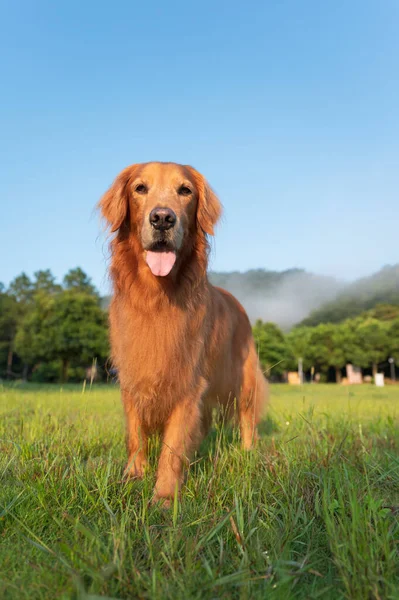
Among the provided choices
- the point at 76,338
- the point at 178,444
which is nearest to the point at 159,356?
the point at 178,444

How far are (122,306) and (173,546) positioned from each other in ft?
6.37

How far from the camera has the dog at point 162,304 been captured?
3.11 meters

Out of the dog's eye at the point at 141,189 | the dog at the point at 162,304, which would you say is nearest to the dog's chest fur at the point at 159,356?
the dog at the point at 162,304

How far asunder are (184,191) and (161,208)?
0.48 metres

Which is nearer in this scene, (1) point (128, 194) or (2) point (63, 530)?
(2) point (63, 530)

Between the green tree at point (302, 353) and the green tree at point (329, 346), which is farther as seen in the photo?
the green tree at point (302, 353)

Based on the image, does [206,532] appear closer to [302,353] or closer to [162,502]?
[162,502]

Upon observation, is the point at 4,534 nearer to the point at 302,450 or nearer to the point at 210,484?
the point at 210,484

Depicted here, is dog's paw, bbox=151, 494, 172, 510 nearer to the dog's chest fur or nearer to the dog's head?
the dog's chest fur

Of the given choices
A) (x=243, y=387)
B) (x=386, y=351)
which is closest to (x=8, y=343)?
(x=386, y=351)

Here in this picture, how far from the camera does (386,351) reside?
62156 mm

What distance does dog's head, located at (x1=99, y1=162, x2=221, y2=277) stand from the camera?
304cm

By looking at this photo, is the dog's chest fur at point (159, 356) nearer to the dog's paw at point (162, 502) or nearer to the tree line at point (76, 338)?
the dog's paw at point (162, 502)

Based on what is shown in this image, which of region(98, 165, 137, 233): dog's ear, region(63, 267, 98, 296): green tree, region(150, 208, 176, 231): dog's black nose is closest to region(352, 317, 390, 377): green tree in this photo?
region(63, 267, 98, 296): green tree
